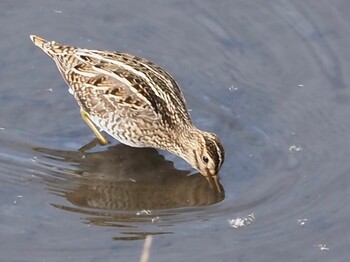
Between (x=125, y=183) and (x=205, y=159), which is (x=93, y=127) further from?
(x=205, y=159)

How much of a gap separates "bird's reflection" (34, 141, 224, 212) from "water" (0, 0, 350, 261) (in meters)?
0.01

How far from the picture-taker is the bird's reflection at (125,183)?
9.05 m

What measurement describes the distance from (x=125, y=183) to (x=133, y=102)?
0.73 meters

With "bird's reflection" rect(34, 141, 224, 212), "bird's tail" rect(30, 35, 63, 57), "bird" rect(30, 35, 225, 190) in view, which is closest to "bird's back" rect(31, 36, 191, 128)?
"bird" rect(30, 35, 225, 190)

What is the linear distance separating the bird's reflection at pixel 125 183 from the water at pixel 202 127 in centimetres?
1

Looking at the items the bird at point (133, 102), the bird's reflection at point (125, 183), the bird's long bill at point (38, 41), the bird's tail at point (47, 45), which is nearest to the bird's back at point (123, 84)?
the bird at point (133, 102)

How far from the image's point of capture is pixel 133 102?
9.52 metres

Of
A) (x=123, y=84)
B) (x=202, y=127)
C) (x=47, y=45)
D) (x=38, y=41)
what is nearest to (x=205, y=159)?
(x=202, y=127)

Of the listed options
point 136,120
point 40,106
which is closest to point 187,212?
point 136,120

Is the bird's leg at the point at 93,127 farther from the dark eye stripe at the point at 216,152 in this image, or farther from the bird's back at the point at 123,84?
the dark eye stripe at the point at 216,152

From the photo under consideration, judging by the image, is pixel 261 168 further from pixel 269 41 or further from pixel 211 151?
pixel 269 41

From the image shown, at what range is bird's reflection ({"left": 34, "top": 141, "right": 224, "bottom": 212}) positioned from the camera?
9047 mm

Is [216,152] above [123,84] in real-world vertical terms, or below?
above

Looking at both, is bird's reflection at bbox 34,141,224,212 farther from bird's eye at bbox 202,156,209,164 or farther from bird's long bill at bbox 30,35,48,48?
bird's long bill at bbox 30,35,48,48
